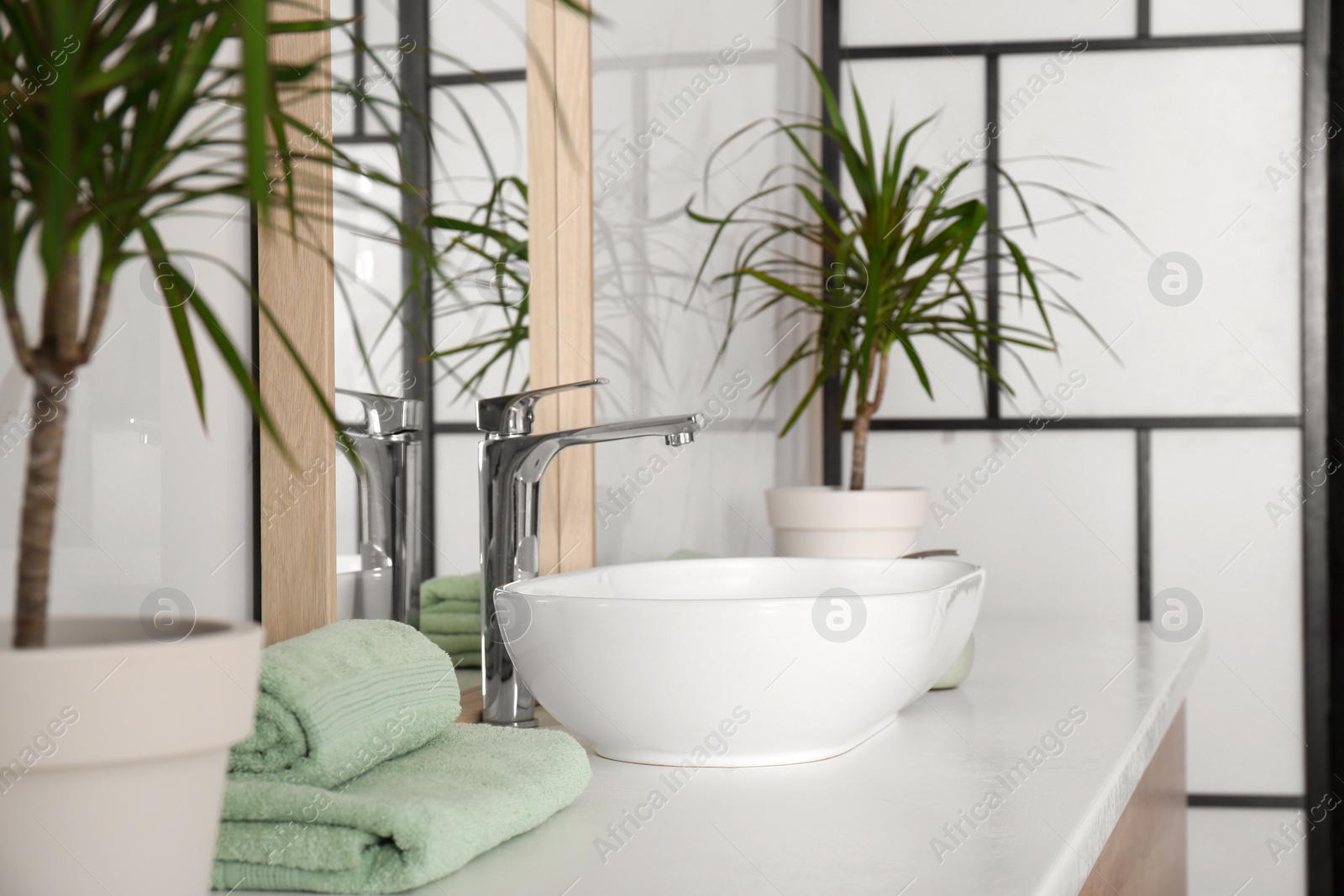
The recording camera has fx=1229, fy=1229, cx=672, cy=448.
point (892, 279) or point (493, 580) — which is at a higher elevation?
point (892, 279)

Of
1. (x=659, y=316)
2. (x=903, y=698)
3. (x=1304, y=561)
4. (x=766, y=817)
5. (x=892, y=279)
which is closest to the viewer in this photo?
(x=766, y=817)

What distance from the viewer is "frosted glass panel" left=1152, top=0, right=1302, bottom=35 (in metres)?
2.21

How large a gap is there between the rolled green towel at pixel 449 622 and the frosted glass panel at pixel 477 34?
0.43m

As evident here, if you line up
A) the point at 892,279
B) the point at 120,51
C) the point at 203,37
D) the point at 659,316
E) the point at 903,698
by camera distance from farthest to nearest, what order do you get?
the point at 892,279
the point at 659,316
the point at 903,698
the point at 120,51
the point at 203,37

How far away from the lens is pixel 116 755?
41 cm

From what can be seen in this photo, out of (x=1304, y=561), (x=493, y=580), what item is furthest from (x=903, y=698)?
(x=1304, y=561)

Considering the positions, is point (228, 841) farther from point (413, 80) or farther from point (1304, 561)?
point (1304, 561)

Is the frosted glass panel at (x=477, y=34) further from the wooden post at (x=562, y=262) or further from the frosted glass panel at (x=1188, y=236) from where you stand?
the frosted glass panel at (x=1188, y=236)

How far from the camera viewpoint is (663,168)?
152 cm

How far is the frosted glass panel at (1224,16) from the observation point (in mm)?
2215

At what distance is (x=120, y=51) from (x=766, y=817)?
55cm

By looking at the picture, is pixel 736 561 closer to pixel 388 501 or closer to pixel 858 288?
pixel 388 501

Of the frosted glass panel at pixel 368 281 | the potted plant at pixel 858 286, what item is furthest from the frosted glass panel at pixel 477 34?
the potted plant at pixel 858 286

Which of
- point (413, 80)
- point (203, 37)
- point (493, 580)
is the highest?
point (413, 80)
